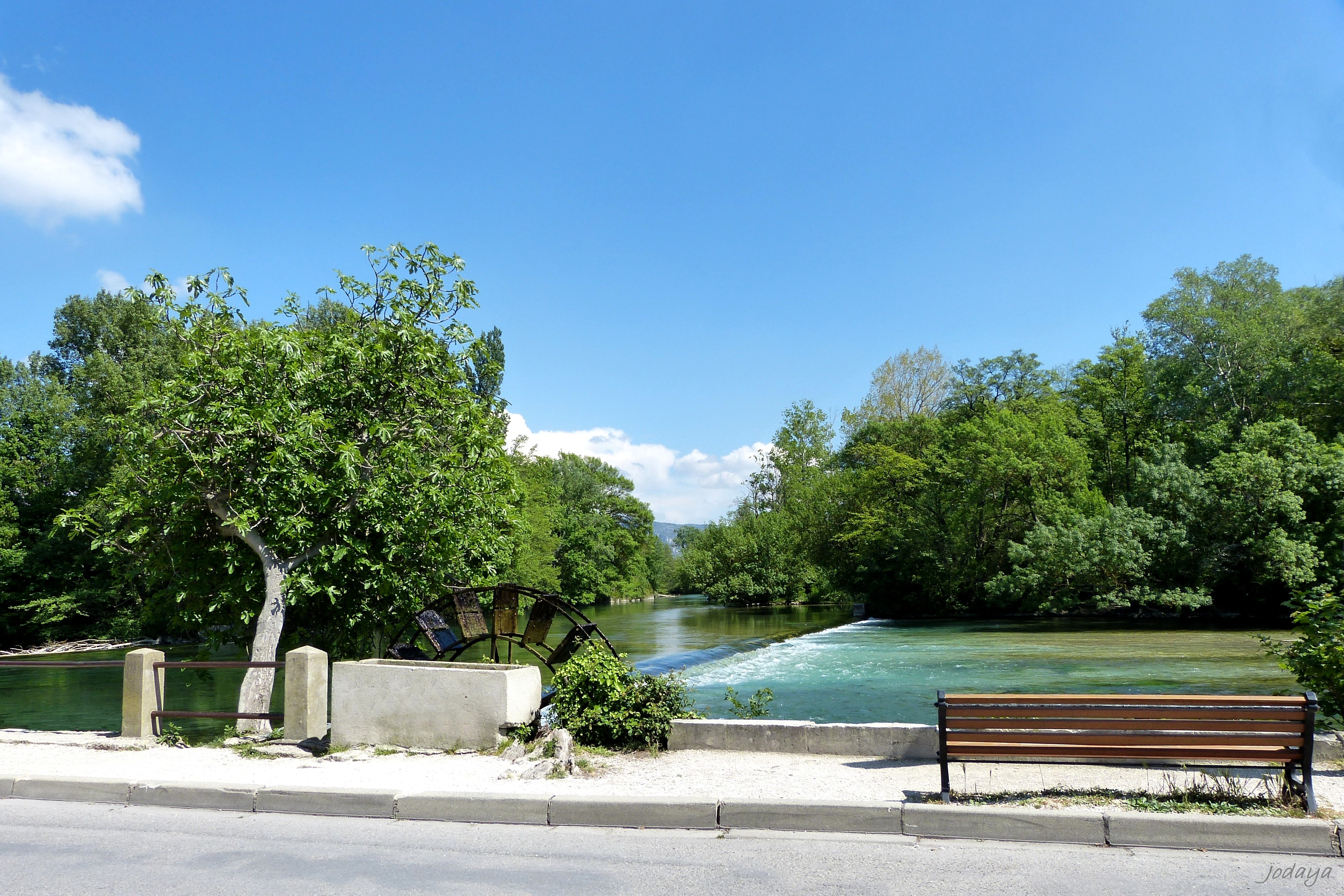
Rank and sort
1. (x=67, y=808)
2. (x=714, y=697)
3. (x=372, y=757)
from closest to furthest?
(x=67, y=808) → (x=372, y=757) → (x=714, y=697)

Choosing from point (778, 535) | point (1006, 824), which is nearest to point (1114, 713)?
point (1006, 824)

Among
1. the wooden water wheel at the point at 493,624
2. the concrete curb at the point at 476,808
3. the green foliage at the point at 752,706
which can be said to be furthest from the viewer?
the wooden water wheel at the point at 493,624

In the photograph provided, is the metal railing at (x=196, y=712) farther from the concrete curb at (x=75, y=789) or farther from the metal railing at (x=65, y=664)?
the concrete curb at (x=75, y=789)

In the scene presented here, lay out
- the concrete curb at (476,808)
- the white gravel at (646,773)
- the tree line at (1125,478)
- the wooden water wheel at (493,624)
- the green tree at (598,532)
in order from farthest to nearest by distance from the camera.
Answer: the green tree at (598,532) → the tree line at (1125,478) → the wooden water wheel at (493,624) → the white gravel at (646,773) → the concrete curb at (476,808)

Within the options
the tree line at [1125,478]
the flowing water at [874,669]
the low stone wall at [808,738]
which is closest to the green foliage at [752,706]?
the low stone wall at [808,738]

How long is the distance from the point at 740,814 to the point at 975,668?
19.0 meters

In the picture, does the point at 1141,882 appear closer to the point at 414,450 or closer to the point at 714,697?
the point at 414,450

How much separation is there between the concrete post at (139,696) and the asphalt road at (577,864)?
358 cm

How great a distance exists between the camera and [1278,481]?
108 ft

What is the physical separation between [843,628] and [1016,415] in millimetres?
15891

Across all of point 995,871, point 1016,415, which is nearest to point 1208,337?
point 1016,415

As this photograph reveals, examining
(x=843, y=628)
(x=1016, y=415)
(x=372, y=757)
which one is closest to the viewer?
(x=372, y=757)

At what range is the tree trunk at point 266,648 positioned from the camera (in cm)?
1226

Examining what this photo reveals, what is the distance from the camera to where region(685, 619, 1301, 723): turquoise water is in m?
18.1
